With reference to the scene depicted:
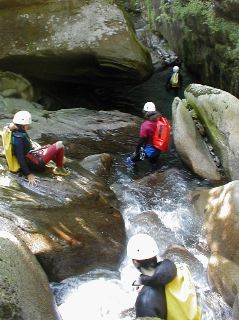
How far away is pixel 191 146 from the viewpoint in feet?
30.4

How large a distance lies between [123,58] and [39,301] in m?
9.18

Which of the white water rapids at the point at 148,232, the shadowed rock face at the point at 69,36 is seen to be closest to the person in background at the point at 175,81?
the shadowed rock face at the point at 69,36

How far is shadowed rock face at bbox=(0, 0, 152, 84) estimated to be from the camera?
475 inches

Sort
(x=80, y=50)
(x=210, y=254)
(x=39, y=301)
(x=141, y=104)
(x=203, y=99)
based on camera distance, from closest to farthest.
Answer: (x=39, y=301) < (x=210, y=254) < (x=203, y=99) < (x=80, y=50) < (x=141, y=104)

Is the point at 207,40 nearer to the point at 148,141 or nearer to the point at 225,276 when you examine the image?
the point at 148,141

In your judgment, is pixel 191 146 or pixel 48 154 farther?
pixel 191 146

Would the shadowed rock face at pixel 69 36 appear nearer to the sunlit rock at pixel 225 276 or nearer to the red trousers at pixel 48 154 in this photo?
the red trousers at pixel 48 154

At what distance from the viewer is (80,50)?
39.5ft

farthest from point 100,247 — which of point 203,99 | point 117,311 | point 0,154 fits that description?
point 203,99

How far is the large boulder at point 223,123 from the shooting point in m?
8.51

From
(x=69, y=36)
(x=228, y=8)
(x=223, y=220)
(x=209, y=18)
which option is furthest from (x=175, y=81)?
(x=223, y=220)

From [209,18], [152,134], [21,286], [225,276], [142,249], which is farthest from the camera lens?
[209,18]

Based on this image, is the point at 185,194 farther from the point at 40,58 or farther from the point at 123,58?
the point at 40,58

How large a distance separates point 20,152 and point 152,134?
3370 mm
